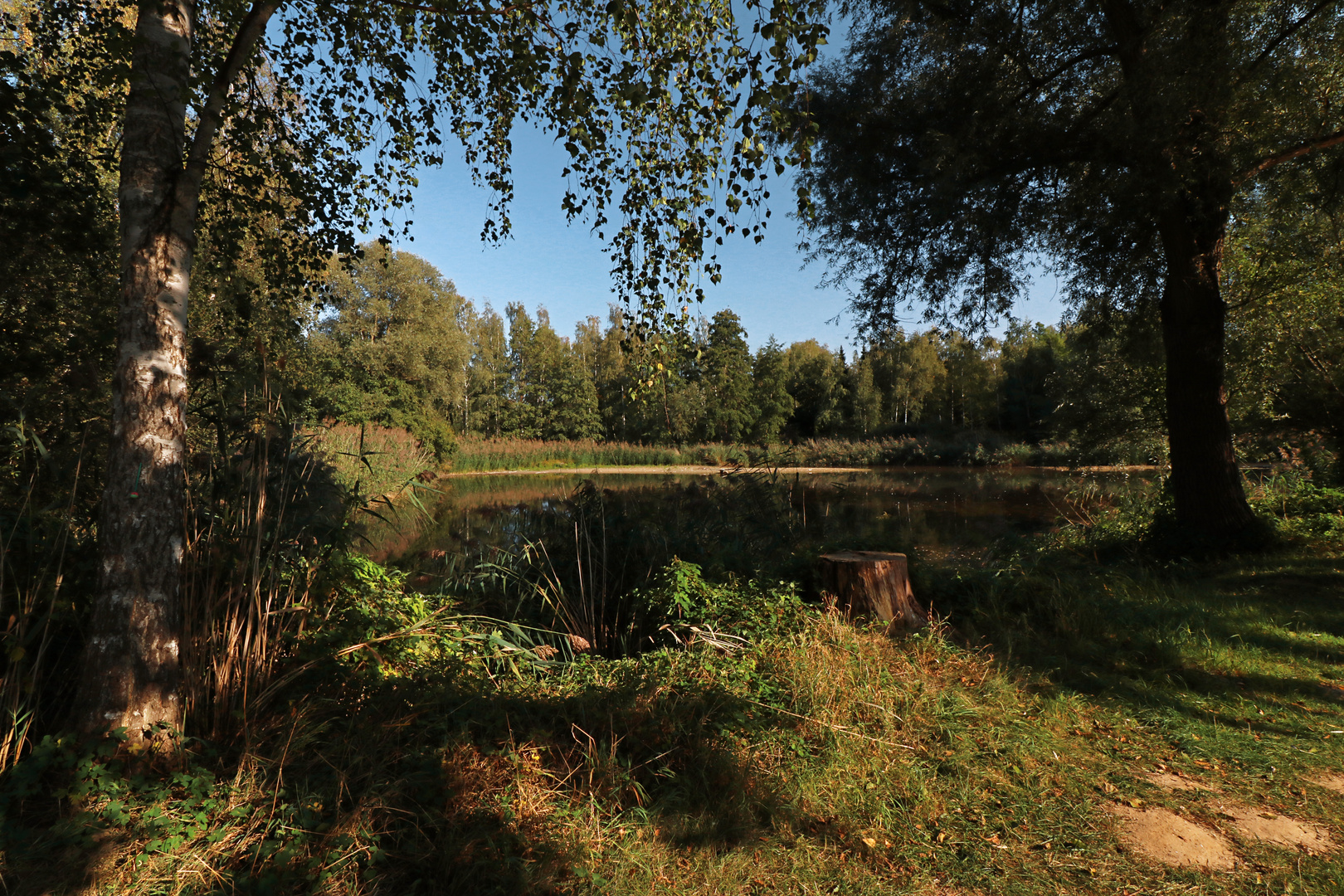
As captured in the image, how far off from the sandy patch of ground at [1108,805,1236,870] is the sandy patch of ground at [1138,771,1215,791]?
24 centimetres

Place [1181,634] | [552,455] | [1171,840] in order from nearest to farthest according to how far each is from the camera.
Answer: [1171,840] → [1181,634] → [552,455]

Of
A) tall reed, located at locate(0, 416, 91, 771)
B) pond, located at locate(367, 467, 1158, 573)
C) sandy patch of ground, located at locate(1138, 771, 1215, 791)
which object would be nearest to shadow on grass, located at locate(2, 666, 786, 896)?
tall reed, located at locate(0, 416, 91, 771)

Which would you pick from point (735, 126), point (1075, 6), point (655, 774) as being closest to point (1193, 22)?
point (1075, 6)

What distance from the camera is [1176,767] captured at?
9.81 ft

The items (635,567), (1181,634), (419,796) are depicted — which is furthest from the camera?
(635,567)

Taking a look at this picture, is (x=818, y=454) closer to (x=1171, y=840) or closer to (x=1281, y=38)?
(x=1281, y=38)

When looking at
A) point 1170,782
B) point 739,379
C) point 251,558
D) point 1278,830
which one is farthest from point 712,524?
point 739,379

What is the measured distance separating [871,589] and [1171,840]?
1.97m

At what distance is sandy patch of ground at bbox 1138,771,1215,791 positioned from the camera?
2822 millimetres

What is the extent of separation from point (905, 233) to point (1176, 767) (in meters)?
6.75

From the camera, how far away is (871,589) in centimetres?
422

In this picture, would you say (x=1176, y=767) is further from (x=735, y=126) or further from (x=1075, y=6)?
(x=1075, y=6)

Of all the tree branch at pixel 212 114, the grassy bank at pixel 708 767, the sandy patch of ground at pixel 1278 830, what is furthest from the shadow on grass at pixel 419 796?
the tree branch at pixel 212 114

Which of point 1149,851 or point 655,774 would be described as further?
point 655,774
